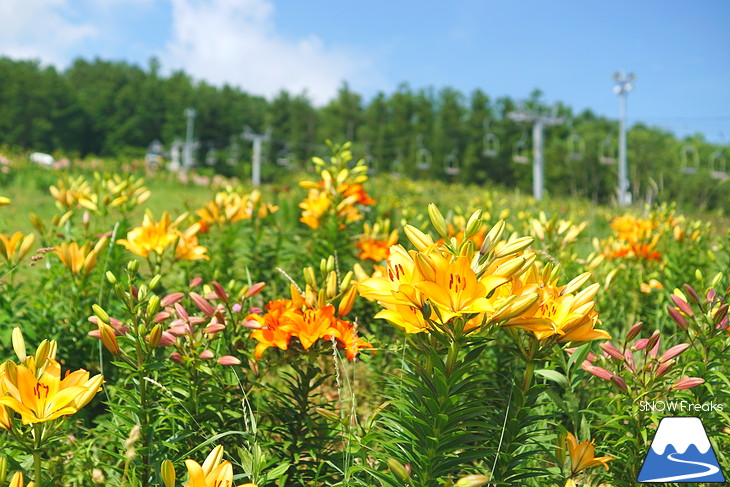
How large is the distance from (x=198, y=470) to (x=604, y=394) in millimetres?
1486

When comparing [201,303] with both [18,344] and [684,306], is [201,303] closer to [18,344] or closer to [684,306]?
[18,344]

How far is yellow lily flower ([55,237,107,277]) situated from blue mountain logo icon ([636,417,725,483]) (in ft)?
5.64

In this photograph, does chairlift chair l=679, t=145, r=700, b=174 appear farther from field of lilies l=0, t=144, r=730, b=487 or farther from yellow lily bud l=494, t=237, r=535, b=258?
yellow lily bud l=494, t=237, r=535, b=258

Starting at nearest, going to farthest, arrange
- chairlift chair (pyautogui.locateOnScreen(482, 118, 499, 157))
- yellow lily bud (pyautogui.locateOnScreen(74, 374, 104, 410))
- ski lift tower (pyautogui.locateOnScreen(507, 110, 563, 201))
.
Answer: yellow lily bud (pyautogui.locateOnScreen(74, 374, 104, 410))
ski lift tower (pyautogui.locateOnScreen(507, 110, 563, 201))
chairlift chair (pyautogui.locateOnScreen(482, 118, 499, 157))

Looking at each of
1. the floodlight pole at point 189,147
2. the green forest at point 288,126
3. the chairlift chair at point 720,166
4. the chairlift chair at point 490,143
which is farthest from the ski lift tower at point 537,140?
the floodlight pole at point 189,147

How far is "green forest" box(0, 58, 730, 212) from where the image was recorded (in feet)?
138

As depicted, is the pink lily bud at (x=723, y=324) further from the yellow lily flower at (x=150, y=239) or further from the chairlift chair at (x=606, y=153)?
the chairlift chair at (x=606, y=153)

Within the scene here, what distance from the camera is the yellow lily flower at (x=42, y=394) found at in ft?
3.02

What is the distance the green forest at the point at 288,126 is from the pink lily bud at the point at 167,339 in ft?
124

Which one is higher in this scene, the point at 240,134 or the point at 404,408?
the point at 240,134

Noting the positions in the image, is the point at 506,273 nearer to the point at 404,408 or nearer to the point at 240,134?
the point at 404,408

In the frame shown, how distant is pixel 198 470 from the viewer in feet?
2.90

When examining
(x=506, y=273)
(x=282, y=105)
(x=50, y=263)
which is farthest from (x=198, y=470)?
(x=282, y=105)

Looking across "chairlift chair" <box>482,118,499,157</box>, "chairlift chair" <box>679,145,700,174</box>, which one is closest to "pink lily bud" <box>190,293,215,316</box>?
"chairlift chair" <box>679,145,700,174</box>
